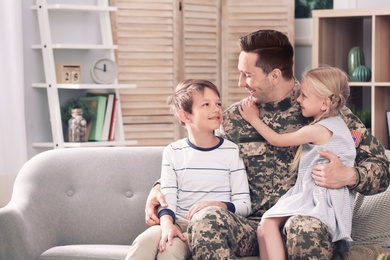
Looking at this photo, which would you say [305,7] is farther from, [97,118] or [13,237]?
[13,237]

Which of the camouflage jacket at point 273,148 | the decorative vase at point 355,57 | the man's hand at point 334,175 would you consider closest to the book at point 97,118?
Answer: the decorative vase at point 355,57

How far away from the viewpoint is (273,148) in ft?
9.45

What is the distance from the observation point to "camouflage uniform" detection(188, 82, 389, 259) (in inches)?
97.3

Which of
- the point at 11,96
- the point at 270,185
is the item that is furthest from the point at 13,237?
the point at 11,96

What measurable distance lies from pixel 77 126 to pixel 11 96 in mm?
415

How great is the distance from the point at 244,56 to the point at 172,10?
7.34 feet

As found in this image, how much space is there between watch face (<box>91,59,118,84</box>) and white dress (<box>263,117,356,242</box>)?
2.23 meters

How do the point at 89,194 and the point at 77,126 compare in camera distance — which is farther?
the point at 77,126

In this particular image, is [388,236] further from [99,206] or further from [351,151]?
[99,206]

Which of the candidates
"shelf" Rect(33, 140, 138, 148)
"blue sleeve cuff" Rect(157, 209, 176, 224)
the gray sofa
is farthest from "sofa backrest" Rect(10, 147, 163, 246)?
"shelf" Rect(33, 140, 138, 148)

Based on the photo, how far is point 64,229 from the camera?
3188 mm

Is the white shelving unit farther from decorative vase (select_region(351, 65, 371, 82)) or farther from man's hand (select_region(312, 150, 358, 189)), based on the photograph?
→ man's hand (select_region(312, 150, 358, 189))

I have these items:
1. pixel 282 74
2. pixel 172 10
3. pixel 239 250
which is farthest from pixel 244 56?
pixel 172 10

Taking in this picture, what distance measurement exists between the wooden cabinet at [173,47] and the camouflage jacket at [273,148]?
7.20 feet
